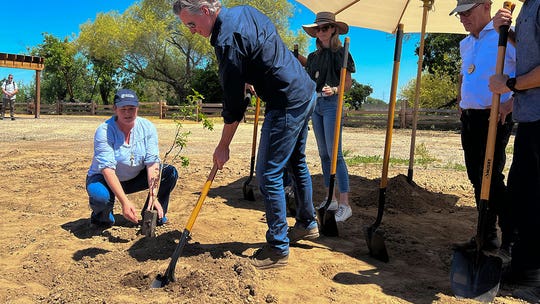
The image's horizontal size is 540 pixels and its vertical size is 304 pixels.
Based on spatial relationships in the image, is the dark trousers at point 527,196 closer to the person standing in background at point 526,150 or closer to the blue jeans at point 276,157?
the person standing in background at point 526,150

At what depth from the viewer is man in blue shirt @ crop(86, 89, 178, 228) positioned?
11.8 feet

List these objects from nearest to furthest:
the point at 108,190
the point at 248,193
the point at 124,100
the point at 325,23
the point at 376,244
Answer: the point at 376,244, the point at 124,100, the point at 108,190, the point at 325,23, the point at 248,193

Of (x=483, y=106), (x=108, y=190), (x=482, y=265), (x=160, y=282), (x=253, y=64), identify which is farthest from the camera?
(x=108, y=190)

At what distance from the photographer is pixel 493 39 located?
10.1 ft

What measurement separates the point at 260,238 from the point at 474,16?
2336 millimetres

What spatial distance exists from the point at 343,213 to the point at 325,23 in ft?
5.93

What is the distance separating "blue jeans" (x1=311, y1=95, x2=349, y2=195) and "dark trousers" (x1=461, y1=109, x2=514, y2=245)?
122 cm

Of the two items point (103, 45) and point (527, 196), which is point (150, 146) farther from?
point (103, 45)

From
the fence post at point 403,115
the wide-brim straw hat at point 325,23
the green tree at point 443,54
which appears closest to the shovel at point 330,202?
the wide-brim straw hat at point 325,23

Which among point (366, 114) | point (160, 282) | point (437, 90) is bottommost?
point (160, 282)

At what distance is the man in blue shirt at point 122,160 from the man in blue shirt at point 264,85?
3.46 ft

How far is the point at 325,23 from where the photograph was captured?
4.14 m

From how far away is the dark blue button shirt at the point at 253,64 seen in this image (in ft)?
8.75

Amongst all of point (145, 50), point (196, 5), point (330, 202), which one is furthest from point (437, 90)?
point (196, 5)
